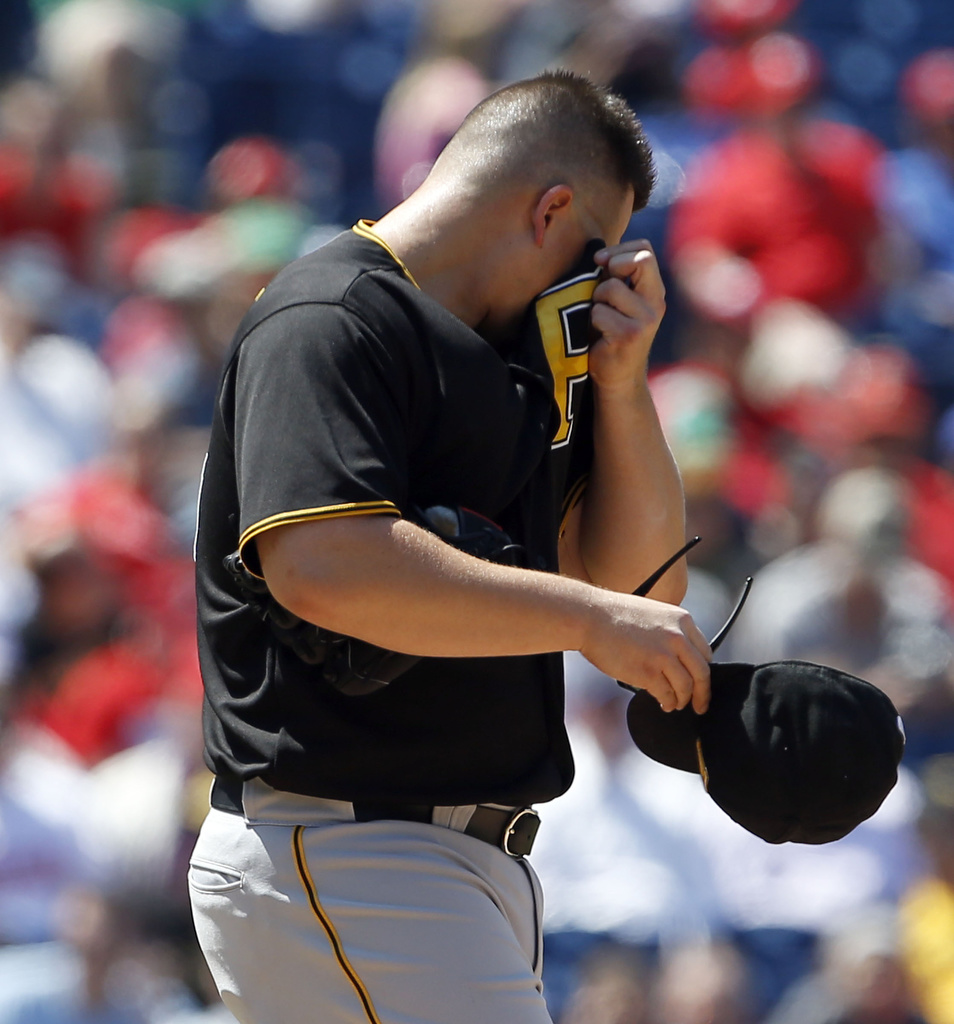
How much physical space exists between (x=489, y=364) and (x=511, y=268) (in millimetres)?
214

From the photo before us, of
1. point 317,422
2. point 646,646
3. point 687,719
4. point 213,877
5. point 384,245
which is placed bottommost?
point 213,877

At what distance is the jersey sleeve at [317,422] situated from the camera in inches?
74.9

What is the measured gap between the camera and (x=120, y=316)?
6992mm

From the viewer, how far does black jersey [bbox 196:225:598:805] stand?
194 cm

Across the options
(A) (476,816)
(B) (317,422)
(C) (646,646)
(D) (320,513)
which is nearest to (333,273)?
(B) (317,422)

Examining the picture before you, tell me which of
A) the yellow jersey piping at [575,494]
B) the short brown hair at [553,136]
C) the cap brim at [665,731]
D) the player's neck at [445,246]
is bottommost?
the cap brim at [665,731]

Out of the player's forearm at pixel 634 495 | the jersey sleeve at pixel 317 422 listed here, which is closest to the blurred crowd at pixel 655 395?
the player's forearm at pixel 634 495

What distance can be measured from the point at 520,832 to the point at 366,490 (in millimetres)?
587

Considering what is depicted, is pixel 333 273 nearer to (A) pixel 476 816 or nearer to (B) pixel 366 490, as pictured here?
(B) pixel 366 490

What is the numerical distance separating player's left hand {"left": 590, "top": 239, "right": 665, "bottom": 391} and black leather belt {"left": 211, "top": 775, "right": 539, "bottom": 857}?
0.69 meters

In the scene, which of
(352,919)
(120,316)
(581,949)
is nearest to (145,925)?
(581,949)

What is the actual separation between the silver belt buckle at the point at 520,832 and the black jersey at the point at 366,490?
0.16 feet

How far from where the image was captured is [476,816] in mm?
2158

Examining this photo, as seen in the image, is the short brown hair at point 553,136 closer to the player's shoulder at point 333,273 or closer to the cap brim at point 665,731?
→ the player's shoulder at point 333,273
